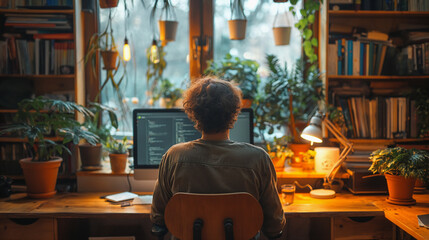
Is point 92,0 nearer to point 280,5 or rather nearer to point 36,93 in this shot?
point 36,93

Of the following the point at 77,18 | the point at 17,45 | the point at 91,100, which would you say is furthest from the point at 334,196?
the point at 17,45

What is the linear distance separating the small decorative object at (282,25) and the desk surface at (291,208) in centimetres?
110

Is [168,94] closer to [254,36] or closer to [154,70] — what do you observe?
[154,70]

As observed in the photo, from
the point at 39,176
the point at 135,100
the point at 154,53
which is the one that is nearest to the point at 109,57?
the point at 154,53

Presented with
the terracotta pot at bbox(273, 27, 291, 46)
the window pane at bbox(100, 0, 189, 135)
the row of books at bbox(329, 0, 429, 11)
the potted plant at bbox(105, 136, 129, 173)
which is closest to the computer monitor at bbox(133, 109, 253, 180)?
the potted plant at bbox(105, 136, 129, 173)

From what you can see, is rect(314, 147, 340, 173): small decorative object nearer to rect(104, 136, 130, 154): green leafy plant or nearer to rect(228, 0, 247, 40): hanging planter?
rect(228, 0, 247, 40): hanging planter

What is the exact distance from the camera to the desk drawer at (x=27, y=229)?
2199 mm

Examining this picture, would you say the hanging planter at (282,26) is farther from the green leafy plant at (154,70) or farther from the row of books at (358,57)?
the green leafy plant at (154,70)

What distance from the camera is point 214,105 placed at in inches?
62.5

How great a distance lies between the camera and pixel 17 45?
2748 mm

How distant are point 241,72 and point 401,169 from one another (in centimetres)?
115

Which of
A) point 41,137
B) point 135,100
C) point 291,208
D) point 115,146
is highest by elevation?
point 135,100

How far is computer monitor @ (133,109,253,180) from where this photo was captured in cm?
236

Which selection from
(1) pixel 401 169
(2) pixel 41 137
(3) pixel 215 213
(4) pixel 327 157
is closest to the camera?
(3) pixel 215 213
